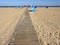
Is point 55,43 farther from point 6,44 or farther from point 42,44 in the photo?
point 6,44

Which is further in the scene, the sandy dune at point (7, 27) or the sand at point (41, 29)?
the sandy dune at point (7, 27)

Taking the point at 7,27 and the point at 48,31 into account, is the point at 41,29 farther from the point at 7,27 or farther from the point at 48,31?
the point at 7,27

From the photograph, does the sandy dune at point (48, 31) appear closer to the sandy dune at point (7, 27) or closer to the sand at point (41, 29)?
the sand at point (41, 29)

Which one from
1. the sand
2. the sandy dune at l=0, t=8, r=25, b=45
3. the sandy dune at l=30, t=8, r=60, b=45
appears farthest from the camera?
the sandy dune at l=0, t=8, r=25, b=45

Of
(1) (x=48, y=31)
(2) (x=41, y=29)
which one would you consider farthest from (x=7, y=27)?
(1) (x=48, y=31)


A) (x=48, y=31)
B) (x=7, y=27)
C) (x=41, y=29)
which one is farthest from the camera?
(x=7, y=27)

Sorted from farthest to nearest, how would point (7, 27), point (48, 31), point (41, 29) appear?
point (7, 27), point (41, 29), point (48, 31)

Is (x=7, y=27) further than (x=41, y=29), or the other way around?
(x=7, y=27)

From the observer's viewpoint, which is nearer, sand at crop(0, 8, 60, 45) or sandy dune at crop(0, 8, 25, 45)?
sand at crop(0, 8, 60, 45)

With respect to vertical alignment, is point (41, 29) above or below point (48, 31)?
below

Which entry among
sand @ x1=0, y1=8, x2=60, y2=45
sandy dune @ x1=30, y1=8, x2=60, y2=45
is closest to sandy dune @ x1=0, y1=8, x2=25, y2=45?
sand @ x1=0, y1=8, x2=60, y2=45

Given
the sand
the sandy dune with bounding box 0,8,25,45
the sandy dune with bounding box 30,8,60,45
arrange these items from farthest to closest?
the sandy dune with bounding box 0,8,25,45, the sand, the sandy dune with bounding box 30,8,60,45

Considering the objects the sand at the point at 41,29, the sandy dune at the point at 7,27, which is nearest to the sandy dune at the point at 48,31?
the sand at the point at 41,29

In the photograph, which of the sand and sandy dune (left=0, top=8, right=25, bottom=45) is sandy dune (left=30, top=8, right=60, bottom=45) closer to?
the sand
